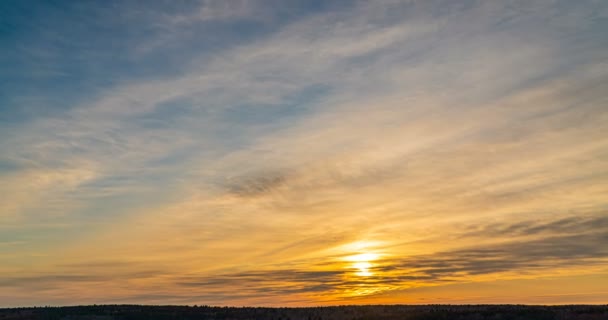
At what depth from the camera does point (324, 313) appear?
250 feet

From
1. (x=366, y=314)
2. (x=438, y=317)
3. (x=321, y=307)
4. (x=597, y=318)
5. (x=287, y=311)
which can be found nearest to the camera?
(x=597, y=318)

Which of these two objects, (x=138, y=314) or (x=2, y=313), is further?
(x=2, y=313)

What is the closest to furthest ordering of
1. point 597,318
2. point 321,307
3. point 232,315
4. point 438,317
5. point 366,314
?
point 597,318 → point 438,317 → point 366,314 → point 232,315 → point 321,307

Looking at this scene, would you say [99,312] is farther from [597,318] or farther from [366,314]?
[597,318]

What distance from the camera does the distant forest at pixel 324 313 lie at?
64.2 meters

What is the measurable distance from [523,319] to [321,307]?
33135 mm

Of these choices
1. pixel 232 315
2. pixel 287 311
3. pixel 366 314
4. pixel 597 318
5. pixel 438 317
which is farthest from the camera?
pixel 287 311

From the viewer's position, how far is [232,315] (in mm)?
76375

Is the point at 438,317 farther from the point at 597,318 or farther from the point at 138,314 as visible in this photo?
the point at 138,314

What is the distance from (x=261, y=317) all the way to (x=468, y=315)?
23638mm

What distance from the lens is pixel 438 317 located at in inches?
2552

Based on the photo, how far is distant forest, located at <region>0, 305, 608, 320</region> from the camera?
64188 millimetres

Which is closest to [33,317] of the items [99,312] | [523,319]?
[99,312]

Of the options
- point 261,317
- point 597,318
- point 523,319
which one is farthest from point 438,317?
point 261,317
